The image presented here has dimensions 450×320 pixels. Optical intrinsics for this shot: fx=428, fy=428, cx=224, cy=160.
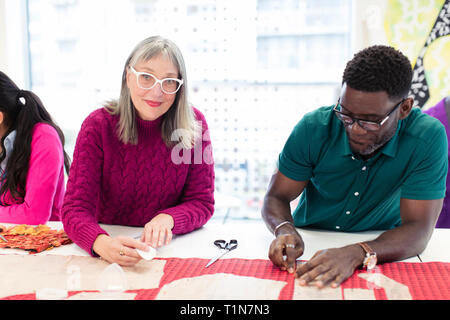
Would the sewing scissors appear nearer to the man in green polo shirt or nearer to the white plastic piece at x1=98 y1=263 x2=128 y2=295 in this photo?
the man in green polo shirt

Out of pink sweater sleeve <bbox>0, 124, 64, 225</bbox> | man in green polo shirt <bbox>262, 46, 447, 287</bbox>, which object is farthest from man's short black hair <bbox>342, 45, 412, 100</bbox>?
pink sweater sleeve <bbox>0, 124, 64, 225</bbox>

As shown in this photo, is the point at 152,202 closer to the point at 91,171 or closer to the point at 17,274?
the point at 91,171

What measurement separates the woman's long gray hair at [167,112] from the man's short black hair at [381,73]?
60cm

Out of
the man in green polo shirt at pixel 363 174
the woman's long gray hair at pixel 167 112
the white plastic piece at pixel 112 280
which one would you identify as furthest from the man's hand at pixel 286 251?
the woman's long gray hair at pixel 167 112

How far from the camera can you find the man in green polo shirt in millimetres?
1236

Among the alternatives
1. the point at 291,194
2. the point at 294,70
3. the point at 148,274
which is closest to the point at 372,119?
the point at 291,194

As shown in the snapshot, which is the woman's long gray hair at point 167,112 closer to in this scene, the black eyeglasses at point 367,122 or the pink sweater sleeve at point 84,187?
the pink sweater sleeve at point 84,187

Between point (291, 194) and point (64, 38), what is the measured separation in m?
2.85

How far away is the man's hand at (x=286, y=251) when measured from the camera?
1.21 meters

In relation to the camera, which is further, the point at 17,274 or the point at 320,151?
the point at 320,151

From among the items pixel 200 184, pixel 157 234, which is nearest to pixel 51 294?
pixel 157 234

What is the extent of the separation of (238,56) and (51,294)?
2.62m

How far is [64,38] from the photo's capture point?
3.63 metres

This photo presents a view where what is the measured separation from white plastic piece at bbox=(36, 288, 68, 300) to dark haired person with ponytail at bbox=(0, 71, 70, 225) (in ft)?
2.21
